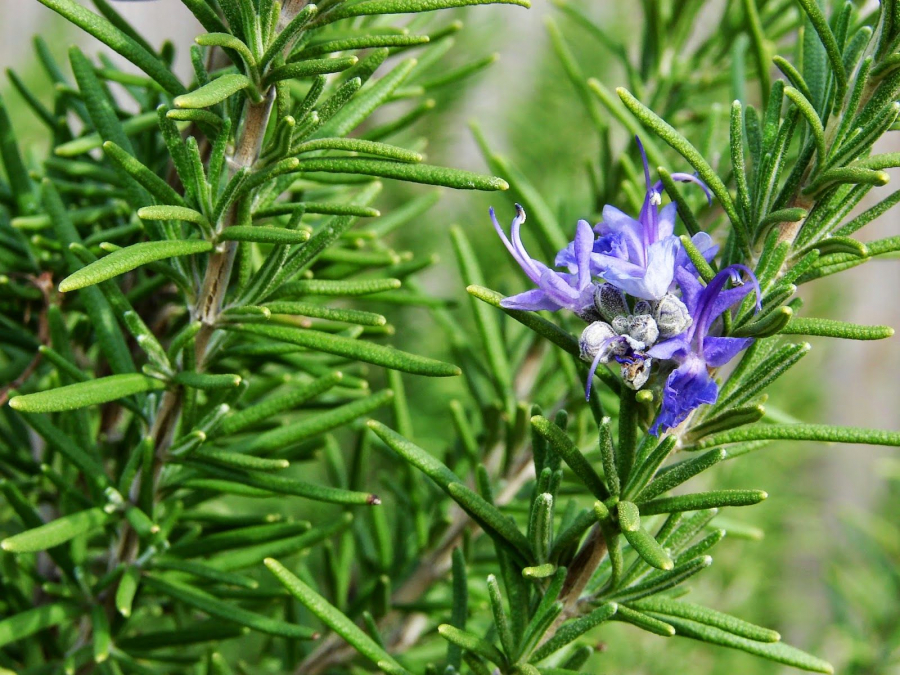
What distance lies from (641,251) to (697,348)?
3.7 inches

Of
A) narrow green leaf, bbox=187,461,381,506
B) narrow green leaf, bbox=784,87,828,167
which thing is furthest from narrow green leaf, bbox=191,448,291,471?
narrow green leaf, bbox=784,87,828,167

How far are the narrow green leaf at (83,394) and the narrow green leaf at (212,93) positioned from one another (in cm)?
23

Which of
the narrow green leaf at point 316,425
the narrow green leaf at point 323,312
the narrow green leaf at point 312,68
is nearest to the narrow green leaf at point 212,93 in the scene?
the narrow green leaf at point 312,68

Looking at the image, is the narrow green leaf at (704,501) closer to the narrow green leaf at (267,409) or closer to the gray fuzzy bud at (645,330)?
the gray fuzzy bud at (645,330)

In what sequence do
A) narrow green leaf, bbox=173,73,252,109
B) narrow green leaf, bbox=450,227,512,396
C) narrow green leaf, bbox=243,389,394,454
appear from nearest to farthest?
1. narrow green leaf, bbox=173,73,252,109
2. narrow green leaf, bbox=243,389,394,454
3. narrow green leaf, bbox=450,227,512,396

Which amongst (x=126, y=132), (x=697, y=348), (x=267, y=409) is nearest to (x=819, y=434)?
(x=697, y=348)

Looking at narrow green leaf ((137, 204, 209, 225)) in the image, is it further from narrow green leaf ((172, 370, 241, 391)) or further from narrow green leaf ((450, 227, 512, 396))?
narrow green leaf ((450, 227, 512, 396))

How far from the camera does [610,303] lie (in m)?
0.60

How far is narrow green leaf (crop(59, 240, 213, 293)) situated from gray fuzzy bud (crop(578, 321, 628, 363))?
289mm

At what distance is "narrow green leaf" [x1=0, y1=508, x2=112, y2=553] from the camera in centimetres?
63

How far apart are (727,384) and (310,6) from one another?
407 mm

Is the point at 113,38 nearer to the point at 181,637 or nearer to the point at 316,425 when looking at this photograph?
the point at 316,425

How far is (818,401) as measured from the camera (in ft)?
7.30

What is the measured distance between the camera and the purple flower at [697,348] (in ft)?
1.78
